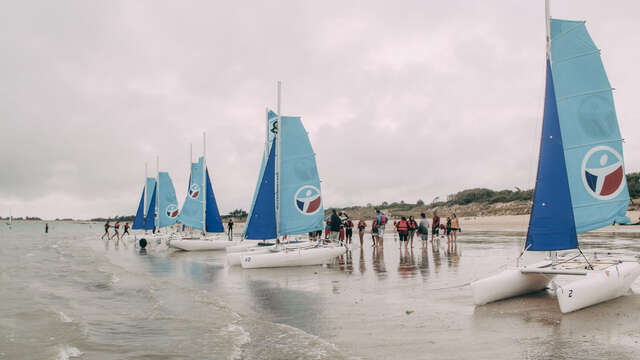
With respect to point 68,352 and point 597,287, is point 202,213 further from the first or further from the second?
point 597,287

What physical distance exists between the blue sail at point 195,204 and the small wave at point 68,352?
72.5 feet

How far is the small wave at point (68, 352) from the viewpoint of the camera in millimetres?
7604

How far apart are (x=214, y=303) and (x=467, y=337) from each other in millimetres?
6124

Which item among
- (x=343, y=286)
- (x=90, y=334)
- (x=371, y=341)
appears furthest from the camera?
(x=343, y=286)

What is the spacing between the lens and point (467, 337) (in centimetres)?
769

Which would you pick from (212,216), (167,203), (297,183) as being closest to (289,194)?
(297,183)

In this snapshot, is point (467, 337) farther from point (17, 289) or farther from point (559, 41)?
point (17, 289)

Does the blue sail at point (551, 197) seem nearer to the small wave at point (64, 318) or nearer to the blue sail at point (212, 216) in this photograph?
the small wave at point (64, 318)

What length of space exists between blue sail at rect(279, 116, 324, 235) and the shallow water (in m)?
2.96

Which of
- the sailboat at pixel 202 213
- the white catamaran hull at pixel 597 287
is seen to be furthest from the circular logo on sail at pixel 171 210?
the white catamaran hull at pixel 597 287

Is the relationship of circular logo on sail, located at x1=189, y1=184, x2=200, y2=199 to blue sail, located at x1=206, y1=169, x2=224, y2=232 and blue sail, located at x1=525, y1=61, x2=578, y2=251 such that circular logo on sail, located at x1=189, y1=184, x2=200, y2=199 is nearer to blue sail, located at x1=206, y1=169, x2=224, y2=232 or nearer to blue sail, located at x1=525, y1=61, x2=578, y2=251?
blue sail, located at x1=206, y1=169, x2=224, y2=232

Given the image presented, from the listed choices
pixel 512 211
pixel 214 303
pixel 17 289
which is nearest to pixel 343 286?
pixel 214 303

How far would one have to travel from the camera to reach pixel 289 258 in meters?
17.5

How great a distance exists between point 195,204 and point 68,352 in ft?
77.2
